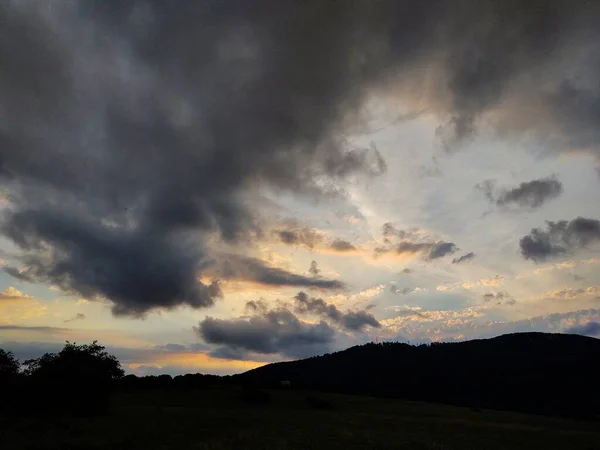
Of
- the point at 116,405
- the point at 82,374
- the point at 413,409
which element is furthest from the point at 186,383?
the point at 413,409

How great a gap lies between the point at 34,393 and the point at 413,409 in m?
89.5

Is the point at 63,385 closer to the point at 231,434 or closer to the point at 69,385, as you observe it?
the point at 69,385

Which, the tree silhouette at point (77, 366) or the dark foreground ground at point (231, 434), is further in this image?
the tree silhouette at point (77, 366)

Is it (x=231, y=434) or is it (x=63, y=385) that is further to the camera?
(x=63, y=385)

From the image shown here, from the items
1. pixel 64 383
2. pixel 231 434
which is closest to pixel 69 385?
pixel 64 383

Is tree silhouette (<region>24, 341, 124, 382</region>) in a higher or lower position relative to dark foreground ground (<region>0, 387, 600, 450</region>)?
higher

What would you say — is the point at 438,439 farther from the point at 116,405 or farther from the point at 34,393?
the point at 34,393

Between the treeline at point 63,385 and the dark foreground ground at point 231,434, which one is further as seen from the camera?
the treeline at point 63,385

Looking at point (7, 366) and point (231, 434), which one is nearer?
point (231, 434)

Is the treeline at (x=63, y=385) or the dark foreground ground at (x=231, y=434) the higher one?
the treeline at (x=63, y=385)

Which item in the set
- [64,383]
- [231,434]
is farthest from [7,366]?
[231,434]

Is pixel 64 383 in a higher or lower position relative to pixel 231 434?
higher

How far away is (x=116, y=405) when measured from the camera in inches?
3711

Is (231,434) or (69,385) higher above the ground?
(69,385)
